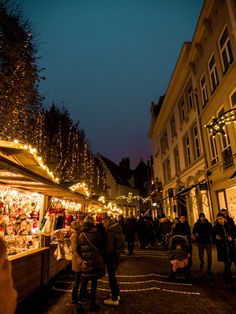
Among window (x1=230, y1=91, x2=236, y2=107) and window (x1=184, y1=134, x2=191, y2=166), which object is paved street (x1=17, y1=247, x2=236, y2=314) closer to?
window (x1=230, y1=91, x2=236, y2=107)

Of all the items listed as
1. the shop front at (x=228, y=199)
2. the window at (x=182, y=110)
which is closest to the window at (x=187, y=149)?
the window at (x=182, y=110)

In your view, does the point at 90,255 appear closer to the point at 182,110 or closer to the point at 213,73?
the point at 213,73

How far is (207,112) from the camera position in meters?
15.1

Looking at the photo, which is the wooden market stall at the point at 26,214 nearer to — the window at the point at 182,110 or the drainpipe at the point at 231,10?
the drainpipe at the point at 231,10

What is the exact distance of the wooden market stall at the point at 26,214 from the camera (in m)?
5.37

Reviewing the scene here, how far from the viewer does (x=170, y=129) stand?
987 inches

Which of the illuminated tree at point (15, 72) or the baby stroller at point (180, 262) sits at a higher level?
→ the illuminated tree at point (15, 72)

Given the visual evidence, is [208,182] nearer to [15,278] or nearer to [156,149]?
[15,278]

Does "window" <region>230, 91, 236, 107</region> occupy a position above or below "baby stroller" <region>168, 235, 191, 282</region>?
above

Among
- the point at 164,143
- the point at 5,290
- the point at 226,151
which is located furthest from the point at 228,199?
the point at 164,143

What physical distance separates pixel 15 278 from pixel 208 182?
493 inches

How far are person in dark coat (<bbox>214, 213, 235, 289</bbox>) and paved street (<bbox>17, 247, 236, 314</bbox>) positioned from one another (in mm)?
598

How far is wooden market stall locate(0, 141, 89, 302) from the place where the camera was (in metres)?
5.37

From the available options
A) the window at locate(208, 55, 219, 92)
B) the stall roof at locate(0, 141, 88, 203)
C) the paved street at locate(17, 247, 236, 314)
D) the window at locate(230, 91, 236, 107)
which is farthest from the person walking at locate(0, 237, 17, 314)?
the window at locate(208, 55, 219, 92)
